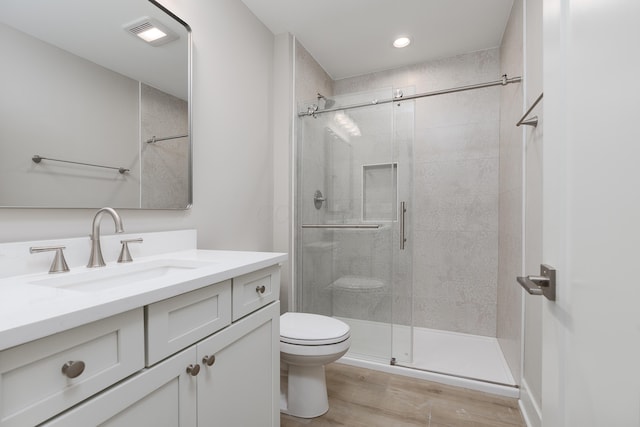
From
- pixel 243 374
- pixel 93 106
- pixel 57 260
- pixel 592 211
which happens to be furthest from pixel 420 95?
pixel 57 260

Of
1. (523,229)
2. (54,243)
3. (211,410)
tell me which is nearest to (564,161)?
(211,410)

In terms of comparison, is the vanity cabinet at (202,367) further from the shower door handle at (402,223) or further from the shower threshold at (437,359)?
the shower door handle at (402,223)

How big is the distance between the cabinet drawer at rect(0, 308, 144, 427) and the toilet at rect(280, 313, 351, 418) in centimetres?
93

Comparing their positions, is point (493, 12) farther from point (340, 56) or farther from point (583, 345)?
point (583, 345)

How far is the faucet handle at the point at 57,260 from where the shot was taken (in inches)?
37.5

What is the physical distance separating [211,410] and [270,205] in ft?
4.93

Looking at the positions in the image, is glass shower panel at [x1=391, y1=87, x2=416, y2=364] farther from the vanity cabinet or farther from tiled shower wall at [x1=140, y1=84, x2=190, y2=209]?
tiled shower wall at [x1=140, y1=84, x2=190, y2=209]

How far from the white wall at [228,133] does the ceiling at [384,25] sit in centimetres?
26

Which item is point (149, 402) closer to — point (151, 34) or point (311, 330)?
point (311, 330)

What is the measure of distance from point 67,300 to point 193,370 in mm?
384

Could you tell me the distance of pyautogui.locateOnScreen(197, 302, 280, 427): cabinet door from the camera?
0.91 m

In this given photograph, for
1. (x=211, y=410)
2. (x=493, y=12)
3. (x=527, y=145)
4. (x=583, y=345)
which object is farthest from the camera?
(x=493, y=12)

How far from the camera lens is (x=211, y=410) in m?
0.91

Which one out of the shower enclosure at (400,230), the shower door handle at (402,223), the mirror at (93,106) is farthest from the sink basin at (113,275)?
the shower door handle at (402,223)
